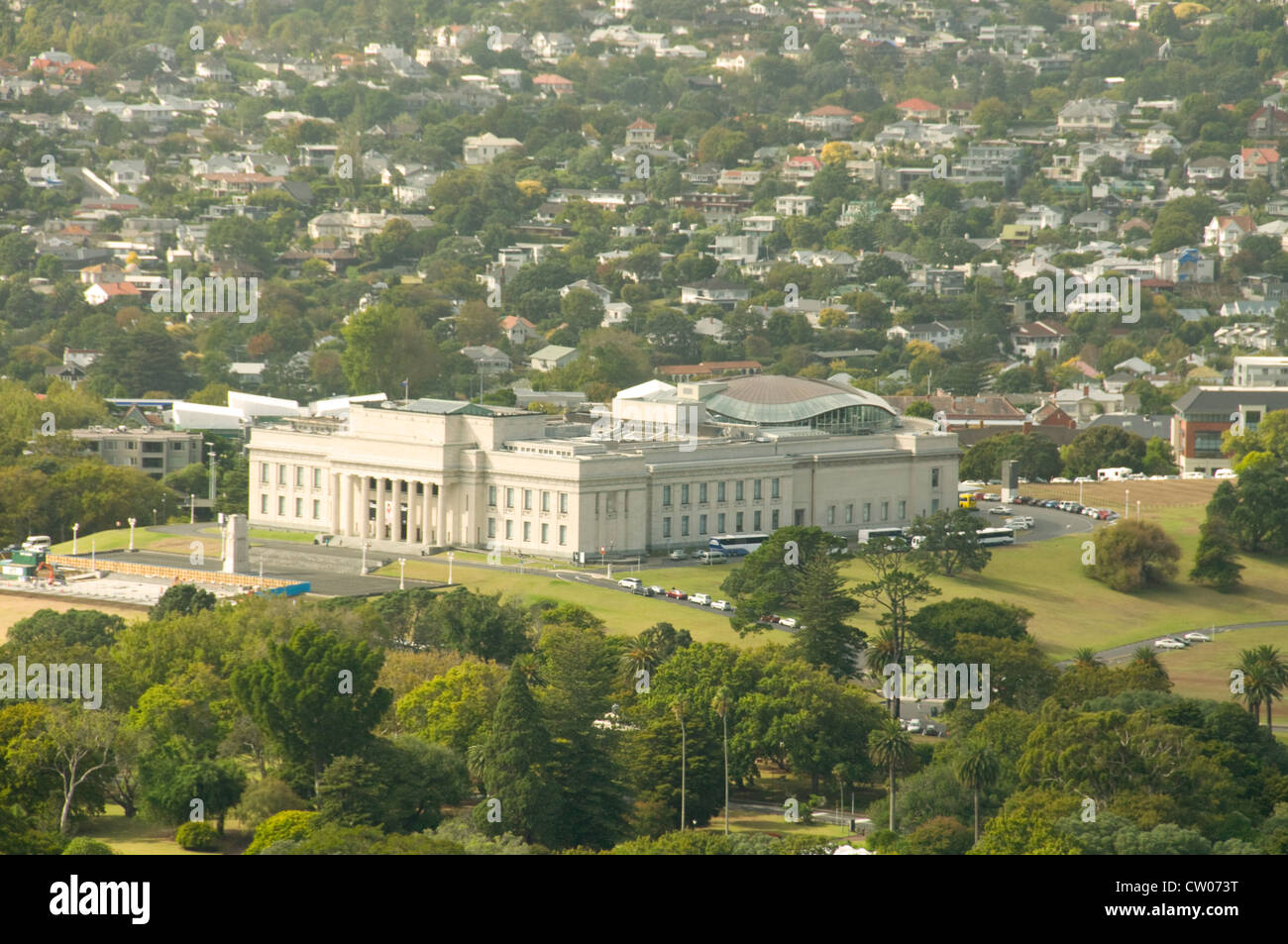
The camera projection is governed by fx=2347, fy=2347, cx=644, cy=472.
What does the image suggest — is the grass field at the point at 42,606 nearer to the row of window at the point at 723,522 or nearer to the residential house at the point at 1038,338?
the row of window at the point at 723,522

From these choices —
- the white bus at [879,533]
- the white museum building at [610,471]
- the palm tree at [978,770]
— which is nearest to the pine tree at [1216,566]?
the white bus at [879,533]

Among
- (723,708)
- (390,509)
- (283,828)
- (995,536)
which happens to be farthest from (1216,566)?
(283,828)

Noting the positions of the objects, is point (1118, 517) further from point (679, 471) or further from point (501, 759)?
point (501, 759)

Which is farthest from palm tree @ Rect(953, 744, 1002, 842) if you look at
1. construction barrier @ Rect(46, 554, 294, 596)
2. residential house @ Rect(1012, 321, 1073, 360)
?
residential house @ Rect(1012, 321, 1073, 360)

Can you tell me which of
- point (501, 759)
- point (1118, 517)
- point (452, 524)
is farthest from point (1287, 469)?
point (501, 759)

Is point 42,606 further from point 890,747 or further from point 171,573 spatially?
point 890,747
